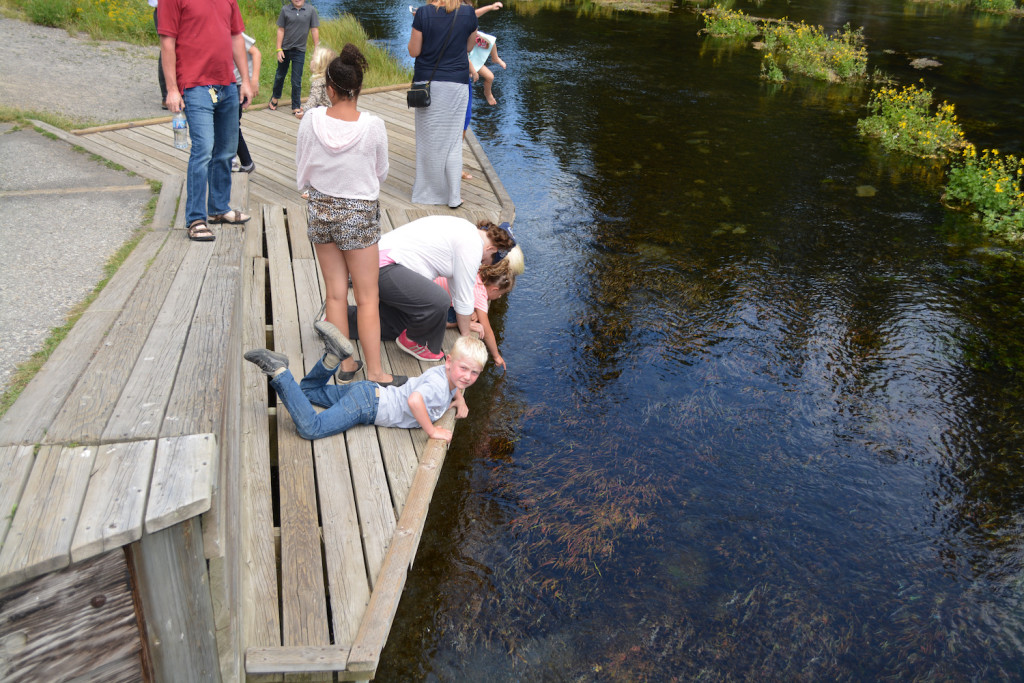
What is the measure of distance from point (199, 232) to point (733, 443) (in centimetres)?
377

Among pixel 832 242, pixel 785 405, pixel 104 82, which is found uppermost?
pixel 104 82

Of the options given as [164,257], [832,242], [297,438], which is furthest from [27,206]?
[832,242]

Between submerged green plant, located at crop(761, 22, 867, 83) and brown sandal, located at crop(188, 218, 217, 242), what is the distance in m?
12.2

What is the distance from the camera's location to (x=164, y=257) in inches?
182

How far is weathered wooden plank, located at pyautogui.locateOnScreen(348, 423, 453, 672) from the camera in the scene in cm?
287

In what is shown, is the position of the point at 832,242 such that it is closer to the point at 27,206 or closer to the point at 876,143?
the point at 876,143

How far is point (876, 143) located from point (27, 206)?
1076 cm

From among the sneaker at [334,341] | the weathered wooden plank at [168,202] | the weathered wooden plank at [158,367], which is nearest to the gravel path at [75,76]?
the weathered wooden plank at [168,202]

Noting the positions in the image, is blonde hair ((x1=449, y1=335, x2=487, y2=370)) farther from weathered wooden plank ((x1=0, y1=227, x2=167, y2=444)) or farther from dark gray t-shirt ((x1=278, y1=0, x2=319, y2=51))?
dark gray t-shirt ((x1=278, y1=0, x2=319, y2=51))

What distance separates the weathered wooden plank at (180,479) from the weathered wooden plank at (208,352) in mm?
156

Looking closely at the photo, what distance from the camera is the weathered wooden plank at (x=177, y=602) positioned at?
89.0 inches

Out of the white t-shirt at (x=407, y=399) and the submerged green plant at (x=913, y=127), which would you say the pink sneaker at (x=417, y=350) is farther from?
the submerged green plant at (x=913, y=127)

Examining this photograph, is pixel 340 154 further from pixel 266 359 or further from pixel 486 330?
pixel 486 330

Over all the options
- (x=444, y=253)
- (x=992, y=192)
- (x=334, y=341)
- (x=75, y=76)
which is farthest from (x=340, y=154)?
(x=75, y=76)
